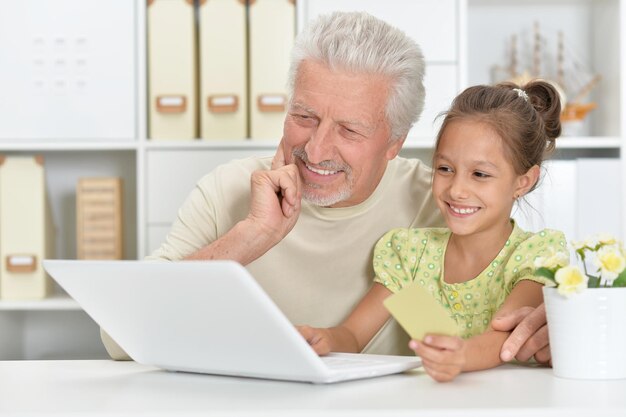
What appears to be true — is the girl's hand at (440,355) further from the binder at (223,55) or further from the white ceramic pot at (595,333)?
the binder at (223,55)

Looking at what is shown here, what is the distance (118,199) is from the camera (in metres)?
2.60

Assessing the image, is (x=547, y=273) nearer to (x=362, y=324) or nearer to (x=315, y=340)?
(x=315, y=340)

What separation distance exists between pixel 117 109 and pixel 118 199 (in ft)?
0.83

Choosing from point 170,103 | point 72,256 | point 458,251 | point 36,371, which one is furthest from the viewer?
point 72,256

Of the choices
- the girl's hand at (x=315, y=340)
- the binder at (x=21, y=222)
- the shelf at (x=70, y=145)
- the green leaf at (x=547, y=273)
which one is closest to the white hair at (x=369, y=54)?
the girl's hand at (x=315, y=340)

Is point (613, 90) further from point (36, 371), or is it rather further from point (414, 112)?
point (36, 371)

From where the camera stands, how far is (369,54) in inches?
59.9

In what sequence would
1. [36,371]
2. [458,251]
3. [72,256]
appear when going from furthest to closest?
[72,256] → [458,251] → [36,371]

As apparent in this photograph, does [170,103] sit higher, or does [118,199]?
[170,103]

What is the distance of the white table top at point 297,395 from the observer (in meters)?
0.80

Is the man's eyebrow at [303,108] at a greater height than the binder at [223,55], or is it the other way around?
the binder at [223,55]

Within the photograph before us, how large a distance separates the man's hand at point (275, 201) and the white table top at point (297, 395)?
0.45 metres

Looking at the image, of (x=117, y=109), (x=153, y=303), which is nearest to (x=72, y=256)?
(x=117, y=109)

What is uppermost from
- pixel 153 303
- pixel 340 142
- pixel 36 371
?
pixel 340 142
